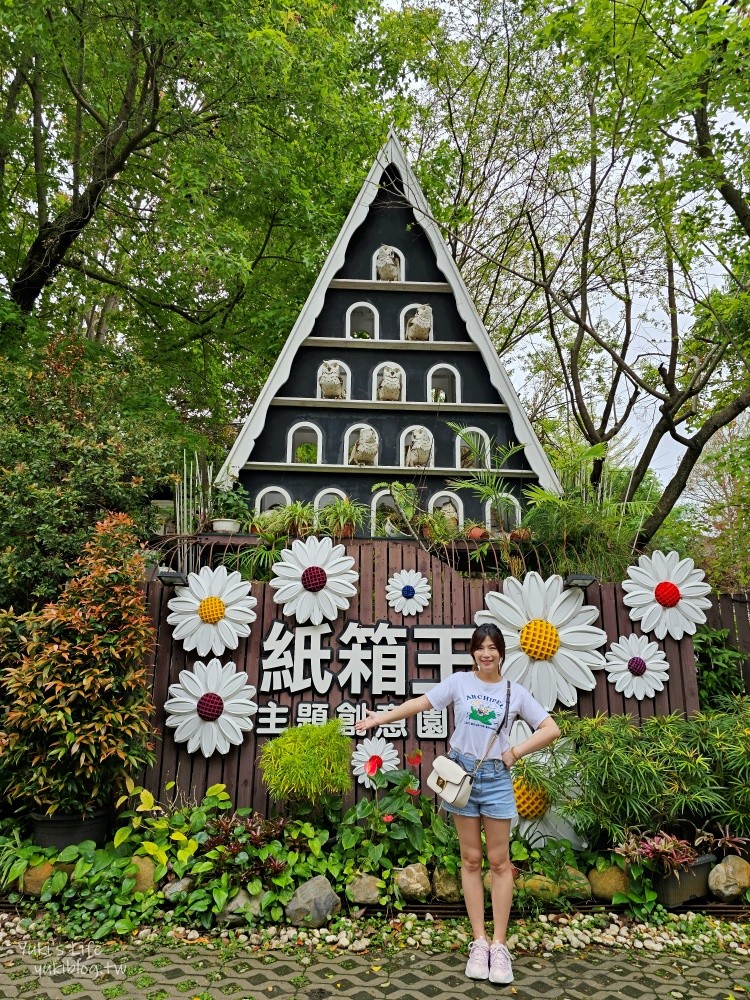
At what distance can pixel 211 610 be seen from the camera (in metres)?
6.14

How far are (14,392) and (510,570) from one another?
5.09m

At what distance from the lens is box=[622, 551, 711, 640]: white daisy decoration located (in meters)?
6.45

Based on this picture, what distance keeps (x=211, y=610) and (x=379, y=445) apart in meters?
3.12

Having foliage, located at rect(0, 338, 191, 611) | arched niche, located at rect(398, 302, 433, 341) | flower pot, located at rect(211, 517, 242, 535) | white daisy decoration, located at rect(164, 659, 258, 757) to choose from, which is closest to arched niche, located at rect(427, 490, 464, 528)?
arched niche, located at rect(398, 302, 433, 341)

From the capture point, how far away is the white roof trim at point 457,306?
26.3 feet

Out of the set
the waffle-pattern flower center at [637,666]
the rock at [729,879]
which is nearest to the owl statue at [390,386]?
the waffle-pattern flower center at [637,666]

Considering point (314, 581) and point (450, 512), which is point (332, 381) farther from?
point (314, 581)

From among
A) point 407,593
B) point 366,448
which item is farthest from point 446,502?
point 407,593

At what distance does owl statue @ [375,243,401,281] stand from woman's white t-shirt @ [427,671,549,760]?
20.0 ft

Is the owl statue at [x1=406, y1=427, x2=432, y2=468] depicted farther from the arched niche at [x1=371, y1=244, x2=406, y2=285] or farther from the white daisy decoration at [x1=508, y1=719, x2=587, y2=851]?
the white daisy decoration at [x1=508, y1=719, x2=587, y2=851]

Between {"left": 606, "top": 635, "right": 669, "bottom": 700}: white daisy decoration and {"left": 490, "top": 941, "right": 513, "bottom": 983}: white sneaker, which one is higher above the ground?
{"left": 606, "top": 635, "right": 669, "bottom": 700}: white daisy decoration

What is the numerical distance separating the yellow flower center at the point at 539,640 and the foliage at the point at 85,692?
3.08 meters

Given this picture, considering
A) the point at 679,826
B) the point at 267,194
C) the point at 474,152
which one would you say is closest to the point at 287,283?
the point at 267,194

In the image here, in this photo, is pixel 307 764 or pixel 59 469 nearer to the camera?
pixel 307 764
